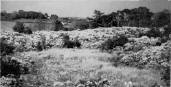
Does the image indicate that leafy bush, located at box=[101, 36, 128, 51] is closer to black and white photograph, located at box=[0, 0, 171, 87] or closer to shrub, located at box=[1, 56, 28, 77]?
black and white photograph, located at box=[0, 0, 171, 87]

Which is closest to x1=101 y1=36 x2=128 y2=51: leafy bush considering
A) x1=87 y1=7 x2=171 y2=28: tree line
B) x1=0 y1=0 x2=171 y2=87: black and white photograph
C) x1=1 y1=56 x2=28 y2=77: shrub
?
x1=0 y1=0 x2=171 y2=87: black and white photograph

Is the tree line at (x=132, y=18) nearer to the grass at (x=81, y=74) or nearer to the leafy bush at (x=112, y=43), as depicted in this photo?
the leafy bush at (x=112, y=43)

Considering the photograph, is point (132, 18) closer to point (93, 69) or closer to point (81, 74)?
point (93, 69)

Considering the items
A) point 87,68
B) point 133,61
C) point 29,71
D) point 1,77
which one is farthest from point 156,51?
point 1,77

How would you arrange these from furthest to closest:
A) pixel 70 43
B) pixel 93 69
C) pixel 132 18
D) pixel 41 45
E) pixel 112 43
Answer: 1. pixel 132 18
2. pixel 70 43
3. pixel 41 45
4. pixel 112 43
5. pixel 93 69

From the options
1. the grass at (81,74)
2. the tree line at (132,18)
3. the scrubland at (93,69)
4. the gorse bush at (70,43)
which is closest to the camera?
the scrubland at (93,69)

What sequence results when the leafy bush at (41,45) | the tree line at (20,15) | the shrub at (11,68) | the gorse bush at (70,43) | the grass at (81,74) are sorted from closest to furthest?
the grass at (81,74)
the shrub at (11,68)
the leafy bush at (41,45)
the gorse bush at (70,43)
the tree line at (20,15)

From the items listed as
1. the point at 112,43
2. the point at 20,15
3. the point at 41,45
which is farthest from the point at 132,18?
the point at 41,45

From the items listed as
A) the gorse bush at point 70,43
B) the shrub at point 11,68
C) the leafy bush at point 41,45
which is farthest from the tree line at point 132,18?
the shrub at point 11,68

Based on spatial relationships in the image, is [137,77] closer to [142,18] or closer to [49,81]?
[49,81]

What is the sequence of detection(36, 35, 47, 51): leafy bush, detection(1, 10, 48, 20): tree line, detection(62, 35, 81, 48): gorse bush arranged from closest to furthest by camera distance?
detection(36, 35, 47, 51): leafy bush, detection(62, 35, 81, 48): gorse bush, detection(1, 10, 48, 20): tree line

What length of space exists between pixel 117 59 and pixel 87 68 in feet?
14.0

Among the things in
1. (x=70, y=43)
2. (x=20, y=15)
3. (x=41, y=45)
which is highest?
(x=20, y=15)

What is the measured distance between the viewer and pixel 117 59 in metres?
18.7
